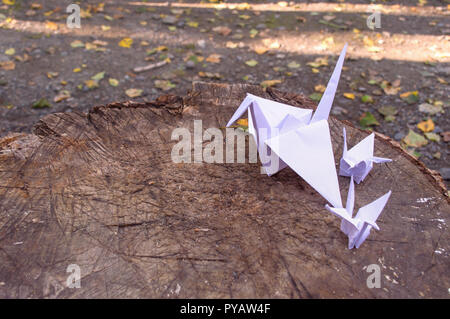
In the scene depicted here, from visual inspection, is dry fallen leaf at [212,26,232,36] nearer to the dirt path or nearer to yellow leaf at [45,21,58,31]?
the dirt path

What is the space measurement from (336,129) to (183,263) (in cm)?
101

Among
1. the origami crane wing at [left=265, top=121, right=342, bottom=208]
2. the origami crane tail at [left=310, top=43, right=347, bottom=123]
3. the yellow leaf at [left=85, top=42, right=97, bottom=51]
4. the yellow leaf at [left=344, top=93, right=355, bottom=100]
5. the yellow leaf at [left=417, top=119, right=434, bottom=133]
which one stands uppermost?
the origami crane tail at [left=310, top=43, right=347, bottom=123]

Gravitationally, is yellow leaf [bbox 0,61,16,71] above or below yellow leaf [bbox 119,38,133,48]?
below

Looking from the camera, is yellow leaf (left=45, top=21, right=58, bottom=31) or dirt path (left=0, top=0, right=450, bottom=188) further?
yellow leaf (left=45, top=21, right=58, bottom=31)

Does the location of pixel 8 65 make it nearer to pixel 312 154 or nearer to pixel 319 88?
pixel 319 88

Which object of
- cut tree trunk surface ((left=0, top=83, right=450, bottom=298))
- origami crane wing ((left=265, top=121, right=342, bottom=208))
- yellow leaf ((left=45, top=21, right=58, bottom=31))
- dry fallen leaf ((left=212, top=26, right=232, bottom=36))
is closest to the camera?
cut tree trunk surface ((left=0, top=83, right=450, bottom=298))

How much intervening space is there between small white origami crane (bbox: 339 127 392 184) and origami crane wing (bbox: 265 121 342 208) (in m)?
0.14

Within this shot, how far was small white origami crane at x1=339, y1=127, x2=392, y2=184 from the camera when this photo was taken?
4.97 feet

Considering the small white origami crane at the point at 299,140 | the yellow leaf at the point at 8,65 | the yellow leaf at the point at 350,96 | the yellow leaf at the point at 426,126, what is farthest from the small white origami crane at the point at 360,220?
the yellow leaf at the point at 8,65

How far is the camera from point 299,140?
148 centimetres

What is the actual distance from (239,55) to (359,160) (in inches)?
92.9

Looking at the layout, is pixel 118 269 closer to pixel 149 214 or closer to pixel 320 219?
pixel 149 214

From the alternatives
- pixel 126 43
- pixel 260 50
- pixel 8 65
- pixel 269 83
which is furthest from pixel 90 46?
pixel 269 83

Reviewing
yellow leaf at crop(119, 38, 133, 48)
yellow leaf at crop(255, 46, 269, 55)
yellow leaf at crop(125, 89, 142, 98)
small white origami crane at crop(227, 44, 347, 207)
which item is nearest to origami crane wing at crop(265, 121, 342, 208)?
small white origami crane at crop(227, 44, 347, 207)
